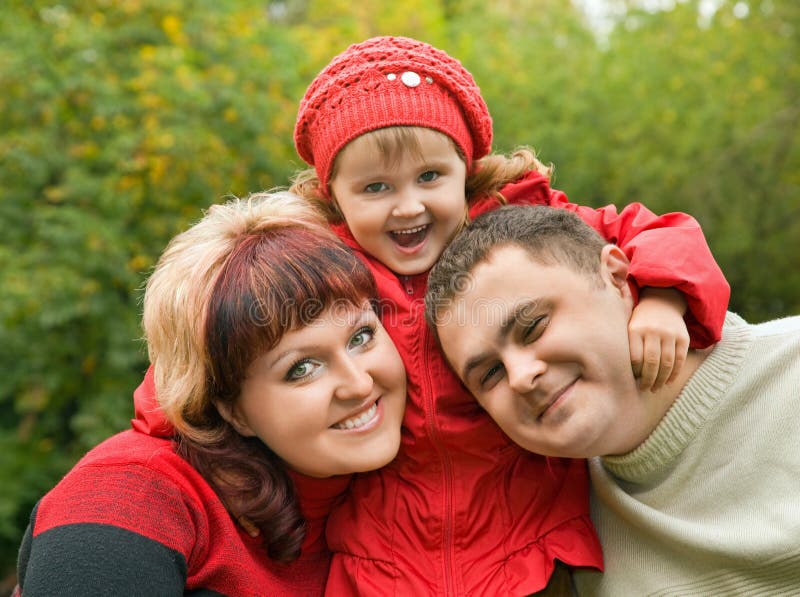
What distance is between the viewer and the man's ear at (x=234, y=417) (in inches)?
93.7

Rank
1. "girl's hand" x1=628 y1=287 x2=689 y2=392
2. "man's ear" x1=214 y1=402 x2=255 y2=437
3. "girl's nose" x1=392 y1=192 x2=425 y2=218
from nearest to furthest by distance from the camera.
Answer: "girl's hand" x1=628 y1=287 x2=689 y2=392
"man's ear" x1=214 y1=402 x2=255 y2=437
"girl's nose" x1=392 y1=192 x2=425 y2=218

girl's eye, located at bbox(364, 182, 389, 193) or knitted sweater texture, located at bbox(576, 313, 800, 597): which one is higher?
girl's eye, located at bbox(364, 182, 389, 193)

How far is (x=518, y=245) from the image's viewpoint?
89.3 inches

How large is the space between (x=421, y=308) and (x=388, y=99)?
26.0 inches

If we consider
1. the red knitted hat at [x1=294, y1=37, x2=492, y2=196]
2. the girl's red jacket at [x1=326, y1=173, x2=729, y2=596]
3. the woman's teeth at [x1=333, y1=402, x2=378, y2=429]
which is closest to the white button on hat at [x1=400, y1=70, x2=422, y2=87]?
the red knitted hat at [x1=294, y1=37, x2=492, y2=196]

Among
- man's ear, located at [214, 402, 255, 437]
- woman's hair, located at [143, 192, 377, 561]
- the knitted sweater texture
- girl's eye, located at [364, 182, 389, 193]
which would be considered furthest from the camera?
girl's eye, located at [364, 182, 389, 193]

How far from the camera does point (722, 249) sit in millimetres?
8617

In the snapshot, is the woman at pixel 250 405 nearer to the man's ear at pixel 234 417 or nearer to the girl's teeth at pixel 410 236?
the man's ear at pixel 234 417

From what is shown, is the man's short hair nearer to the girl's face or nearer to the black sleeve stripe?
the girl's face

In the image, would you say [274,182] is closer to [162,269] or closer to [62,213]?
[62,213]

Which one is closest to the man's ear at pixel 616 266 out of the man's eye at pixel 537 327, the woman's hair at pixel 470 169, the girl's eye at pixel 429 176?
the man's eye at pixel 537 327

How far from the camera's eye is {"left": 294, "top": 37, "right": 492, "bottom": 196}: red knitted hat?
2.60 m

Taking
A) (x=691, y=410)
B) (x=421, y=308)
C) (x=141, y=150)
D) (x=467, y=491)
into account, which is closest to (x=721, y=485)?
(x=691, y=410)

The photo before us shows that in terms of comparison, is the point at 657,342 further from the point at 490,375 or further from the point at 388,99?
the point at 388,99
